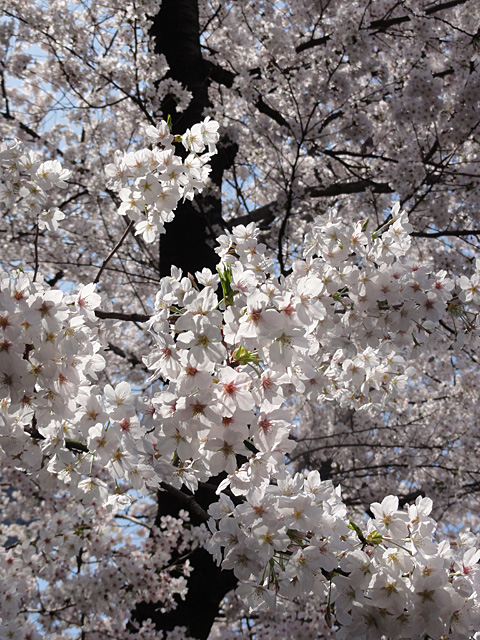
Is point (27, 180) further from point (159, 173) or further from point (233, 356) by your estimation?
point (233, 356)

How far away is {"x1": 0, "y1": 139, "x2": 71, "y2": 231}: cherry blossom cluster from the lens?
7.09 feet

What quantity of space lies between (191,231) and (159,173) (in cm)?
222

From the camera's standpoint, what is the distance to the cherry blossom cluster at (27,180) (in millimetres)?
2162

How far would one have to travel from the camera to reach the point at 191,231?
430cm

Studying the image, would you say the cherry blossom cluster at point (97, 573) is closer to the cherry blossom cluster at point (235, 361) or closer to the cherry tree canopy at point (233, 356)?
the cherry tree canopy at point (233, 356)

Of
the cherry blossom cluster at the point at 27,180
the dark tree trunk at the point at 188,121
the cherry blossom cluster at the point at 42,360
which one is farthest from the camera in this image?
the dark tree trunk at the point at 188,121

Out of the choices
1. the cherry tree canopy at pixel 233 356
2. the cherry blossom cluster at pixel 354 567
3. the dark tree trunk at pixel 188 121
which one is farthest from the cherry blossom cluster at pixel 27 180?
the dark tree trunk at pixel 188 121

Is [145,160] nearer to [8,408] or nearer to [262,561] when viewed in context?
[8,408]

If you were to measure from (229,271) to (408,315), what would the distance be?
94cm

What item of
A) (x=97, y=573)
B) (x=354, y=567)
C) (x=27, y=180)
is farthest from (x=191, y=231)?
(x=354, y=567)

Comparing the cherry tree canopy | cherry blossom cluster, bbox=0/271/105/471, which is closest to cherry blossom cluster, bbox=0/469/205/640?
the cherry tree canopy

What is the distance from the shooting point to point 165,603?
3523 mm

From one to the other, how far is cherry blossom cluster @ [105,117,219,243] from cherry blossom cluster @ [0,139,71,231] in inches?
12.7

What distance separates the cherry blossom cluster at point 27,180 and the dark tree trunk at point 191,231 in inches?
46.7
